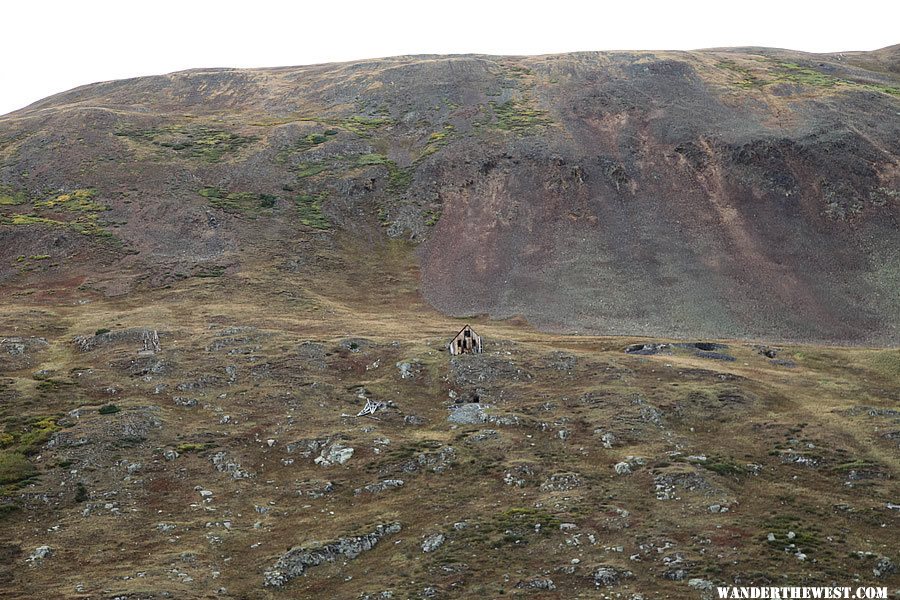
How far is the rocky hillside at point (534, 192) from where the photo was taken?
9594 cm

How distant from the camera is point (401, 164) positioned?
426 ft

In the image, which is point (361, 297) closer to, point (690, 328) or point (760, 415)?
point (690, 328)

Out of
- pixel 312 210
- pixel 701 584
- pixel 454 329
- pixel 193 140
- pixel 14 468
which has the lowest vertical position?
pixel 701 584

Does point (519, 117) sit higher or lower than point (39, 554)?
higher

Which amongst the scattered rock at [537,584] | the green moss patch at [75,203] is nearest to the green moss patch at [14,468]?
the scattered rock at [537,584]

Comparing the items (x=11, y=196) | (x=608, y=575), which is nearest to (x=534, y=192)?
(x=11, y=196)

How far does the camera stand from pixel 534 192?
11600 centimetres

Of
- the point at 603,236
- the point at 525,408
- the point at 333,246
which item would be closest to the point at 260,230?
the point at 333,246

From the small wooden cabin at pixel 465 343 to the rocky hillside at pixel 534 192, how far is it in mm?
19418

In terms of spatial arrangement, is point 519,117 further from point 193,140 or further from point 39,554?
point 39,554

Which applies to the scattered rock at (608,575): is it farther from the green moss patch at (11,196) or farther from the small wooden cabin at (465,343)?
the green moss patch at (11,196)

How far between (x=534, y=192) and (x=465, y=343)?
50.0 metres

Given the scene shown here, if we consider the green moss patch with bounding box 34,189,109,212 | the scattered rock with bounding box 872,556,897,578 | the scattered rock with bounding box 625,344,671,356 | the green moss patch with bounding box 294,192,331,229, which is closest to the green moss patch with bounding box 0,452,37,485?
the scattered rock with bounding box 872,556,897,578

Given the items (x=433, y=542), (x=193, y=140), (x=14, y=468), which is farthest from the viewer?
(x=193, y=140)
